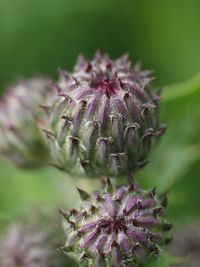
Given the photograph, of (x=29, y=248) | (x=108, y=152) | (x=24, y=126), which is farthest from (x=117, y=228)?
(x=24, y=126)

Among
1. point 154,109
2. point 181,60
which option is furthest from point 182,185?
point 154,109

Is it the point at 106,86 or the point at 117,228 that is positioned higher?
the point at 106,86

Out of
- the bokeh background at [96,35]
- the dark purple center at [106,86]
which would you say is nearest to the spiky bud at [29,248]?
the dark purple center at [106,86]

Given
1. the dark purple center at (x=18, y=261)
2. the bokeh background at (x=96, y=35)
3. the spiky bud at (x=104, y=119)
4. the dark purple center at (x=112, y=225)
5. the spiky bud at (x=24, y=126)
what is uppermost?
the bokeh background at (x=96, y=35)

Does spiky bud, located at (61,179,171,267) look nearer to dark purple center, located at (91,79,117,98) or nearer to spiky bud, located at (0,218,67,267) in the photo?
dark purple center, located at (91,79,117,98)

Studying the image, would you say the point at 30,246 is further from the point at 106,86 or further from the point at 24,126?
the point at 106,86

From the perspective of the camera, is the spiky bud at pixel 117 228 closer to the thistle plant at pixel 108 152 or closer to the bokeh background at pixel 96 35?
the thistle plant at pixel 108 152
